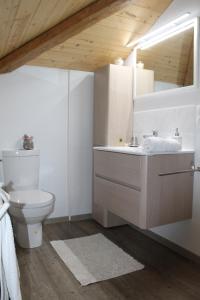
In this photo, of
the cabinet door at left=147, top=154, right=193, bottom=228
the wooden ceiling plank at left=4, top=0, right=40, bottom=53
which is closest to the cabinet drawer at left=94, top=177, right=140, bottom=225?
the cabinet door at left=147, top=154, right=193, bottom=228

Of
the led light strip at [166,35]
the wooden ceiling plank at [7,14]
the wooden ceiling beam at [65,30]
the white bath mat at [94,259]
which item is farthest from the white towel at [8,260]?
the led light strip at [166,35]

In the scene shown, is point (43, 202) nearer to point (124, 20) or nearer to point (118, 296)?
point (118, 296)

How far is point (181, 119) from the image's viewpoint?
2.25 metres

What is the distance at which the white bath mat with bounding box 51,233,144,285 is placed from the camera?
6.44 ft

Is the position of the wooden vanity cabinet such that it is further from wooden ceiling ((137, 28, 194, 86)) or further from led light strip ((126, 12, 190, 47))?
led light strip ((126, 12, 190, 47))

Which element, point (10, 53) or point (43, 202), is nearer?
Result: point (43, 202)

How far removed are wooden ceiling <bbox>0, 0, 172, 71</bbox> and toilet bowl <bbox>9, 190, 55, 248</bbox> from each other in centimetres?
129

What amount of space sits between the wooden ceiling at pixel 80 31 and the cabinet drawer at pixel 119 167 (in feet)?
3.40

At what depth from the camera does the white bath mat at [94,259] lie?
1.96 metres

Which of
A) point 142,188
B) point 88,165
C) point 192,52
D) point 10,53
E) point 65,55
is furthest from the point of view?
point 88,165

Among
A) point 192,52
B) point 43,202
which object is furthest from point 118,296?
point 192,52

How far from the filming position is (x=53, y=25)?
6.61 ft

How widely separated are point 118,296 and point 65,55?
2.22 metres

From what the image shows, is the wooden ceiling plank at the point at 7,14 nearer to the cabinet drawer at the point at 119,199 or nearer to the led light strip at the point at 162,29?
the led light strip at the point at 162,29
